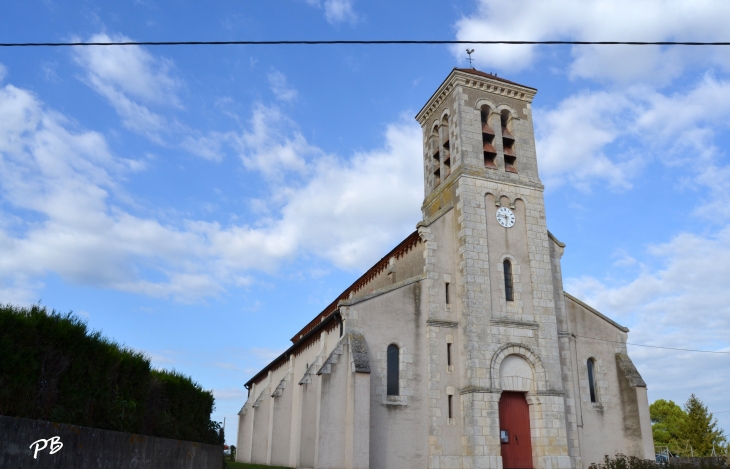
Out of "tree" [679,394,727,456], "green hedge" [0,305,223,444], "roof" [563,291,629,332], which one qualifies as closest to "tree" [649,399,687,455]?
"tree" [679,394,727,456]

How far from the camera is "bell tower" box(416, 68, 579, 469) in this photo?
22.6 metres

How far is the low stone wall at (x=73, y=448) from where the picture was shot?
677 cm

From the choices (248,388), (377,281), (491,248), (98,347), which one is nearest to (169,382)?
(98,347)

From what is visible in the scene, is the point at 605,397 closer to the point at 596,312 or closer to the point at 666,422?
the point at 596,312

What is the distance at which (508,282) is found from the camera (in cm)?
2509

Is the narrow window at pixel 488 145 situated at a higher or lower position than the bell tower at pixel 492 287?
higher

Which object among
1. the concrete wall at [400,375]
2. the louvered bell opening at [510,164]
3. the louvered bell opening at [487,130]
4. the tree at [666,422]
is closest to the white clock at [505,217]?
the louvered bell opening at [510,164]

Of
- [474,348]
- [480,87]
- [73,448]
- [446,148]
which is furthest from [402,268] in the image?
[73,448]

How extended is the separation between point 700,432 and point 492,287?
1112 inches

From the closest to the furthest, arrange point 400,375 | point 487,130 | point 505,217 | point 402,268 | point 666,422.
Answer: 1. point 400,375
2. point 505,217
3. point 402,268
4. point 487,130
5. point 666,422

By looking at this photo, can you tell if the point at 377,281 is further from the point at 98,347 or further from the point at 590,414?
the point at 98,347

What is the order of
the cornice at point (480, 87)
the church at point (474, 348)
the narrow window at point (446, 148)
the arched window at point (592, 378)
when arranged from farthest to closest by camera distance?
the narrow window at point (446, 148), the cornice at point (480, 87), the arched window at point (592, 378), the church at point (474, 348)

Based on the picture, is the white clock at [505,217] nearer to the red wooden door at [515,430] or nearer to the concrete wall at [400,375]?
the concrete wall at [400,375]

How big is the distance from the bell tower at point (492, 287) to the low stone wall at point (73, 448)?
1411 centimetres
